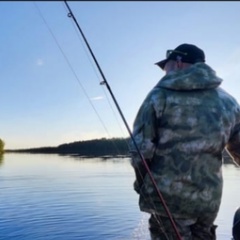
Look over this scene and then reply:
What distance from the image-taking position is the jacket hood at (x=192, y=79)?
357 centimetres

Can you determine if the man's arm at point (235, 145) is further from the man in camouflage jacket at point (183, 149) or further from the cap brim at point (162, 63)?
the cap brim at point (162, 63)

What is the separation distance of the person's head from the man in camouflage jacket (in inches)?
6.8

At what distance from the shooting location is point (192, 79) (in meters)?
→ 3.59

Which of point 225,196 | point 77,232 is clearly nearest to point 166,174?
point 77,232

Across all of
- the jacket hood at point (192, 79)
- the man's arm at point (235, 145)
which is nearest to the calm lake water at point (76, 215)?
the man's arm at point (235, 145)

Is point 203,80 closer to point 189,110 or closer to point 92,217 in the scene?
point 189,110

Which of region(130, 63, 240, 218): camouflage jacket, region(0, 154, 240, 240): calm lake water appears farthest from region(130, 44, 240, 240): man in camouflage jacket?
region(0, 154, 240, 240): calm lake water

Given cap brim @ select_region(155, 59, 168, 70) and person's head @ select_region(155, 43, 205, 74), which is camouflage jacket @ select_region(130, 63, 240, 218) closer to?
person's head @ select_region(155, 43, 205, 74)

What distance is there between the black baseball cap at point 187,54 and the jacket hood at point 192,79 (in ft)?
0.44

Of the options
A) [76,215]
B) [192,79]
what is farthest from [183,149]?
[76,215]

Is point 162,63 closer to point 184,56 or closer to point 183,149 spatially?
point 184,56

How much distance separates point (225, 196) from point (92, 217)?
11.3 metres

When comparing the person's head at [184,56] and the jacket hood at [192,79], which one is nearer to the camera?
the jacket hood at [192,79]

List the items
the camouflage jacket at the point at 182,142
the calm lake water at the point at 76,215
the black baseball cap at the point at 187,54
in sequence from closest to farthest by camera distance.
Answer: the camouflage jacket at the point at 182,142, the black baseball cap at the point at 187,54, the calm lake water at the point at 76,215
